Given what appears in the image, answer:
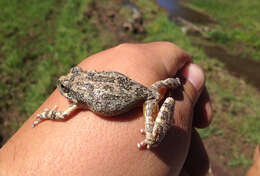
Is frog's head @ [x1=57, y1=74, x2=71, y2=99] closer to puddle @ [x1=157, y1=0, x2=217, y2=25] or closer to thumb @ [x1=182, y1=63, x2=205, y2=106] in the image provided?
thumb @ [x1=182, y1=63, x2=205, y2=106]

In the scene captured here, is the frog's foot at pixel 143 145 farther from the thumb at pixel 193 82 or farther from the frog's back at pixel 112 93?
the thumb at pixel 193 82

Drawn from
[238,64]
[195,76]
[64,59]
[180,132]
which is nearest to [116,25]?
[64,59]

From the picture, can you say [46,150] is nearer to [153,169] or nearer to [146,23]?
[153,169]

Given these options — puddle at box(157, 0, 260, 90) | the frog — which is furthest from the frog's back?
puddle at box(157, 0, 260, 90)

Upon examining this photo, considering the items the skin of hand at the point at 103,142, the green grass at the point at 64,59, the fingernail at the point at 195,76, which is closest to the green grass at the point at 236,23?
the green grass at the point at 64,59

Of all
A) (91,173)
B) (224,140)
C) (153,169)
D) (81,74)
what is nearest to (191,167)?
(153,169)

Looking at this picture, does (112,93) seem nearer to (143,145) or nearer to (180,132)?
(143,145)
